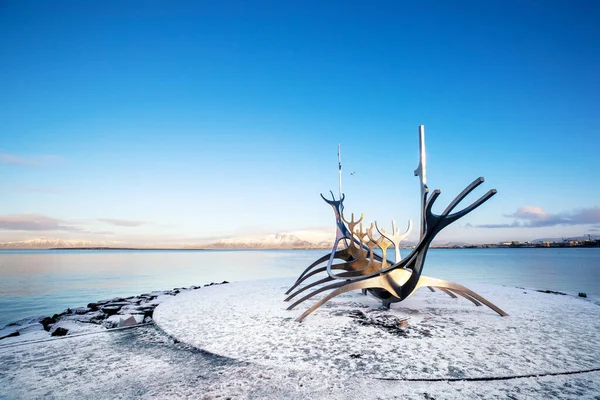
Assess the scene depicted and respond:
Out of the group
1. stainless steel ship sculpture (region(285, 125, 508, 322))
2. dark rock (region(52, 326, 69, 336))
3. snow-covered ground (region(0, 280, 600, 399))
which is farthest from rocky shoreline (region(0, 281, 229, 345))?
stainless steel ship sculpture (region(285, 125, 508, 322))

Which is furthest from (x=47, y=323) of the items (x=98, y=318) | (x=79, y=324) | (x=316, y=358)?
(x=316, y=358)

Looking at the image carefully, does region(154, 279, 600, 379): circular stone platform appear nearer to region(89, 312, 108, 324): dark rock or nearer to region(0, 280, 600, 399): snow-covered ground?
region(0, 280, 600, 399): snow-covered ground

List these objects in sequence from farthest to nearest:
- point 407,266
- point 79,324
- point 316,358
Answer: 1. point 79,324
2. point 407,266
3. point 316,358

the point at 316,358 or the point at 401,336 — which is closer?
the point at 316,358

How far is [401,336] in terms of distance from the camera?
4098mm

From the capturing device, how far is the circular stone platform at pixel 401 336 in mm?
3109

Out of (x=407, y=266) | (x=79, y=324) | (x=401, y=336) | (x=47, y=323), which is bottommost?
(x=47, y=323)

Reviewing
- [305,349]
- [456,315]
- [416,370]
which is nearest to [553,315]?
[456,315]

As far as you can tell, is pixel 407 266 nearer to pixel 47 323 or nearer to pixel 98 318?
pixel 98 318

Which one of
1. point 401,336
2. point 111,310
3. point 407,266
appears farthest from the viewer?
point 111,310

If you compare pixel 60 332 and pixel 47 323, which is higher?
pixel 60 332

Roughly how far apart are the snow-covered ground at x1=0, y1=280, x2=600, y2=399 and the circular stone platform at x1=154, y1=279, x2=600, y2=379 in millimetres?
15

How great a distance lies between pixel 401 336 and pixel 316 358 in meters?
1.35

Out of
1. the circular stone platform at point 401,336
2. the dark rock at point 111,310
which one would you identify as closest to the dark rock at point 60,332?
the circular stone platform at point 401,336
